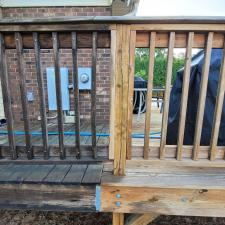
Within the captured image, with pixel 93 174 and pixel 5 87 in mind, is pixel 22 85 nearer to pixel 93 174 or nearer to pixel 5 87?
pixel 5 87

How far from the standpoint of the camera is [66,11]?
3.44 metres

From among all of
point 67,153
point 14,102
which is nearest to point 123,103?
point 67,153

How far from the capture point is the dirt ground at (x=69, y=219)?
2320mm

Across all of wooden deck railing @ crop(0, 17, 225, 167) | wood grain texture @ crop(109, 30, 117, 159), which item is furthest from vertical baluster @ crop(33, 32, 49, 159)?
wood grain texture @ crop(109, 30, 117, 159)

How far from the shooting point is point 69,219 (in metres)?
2.39

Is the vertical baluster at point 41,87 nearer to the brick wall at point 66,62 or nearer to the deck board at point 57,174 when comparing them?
the deck board at point 57,174

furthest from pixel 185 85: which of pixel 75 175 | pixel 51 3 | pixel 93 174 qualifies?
pixel 51 3

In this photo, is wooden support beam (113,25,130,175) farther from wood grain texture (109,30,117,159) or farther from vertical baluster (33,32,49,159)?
vertical baluster (33,32,49,159)

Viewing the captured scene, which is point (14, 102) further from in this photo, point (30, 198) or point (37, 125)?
point (30, 198)

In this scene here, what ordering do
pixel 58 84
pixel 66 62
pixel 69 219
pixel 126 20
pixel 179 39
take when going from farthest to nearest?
pixel 66 62 → pixel 69 219 → pixel 58 84 → pixel 179 39 → pixel 126 20

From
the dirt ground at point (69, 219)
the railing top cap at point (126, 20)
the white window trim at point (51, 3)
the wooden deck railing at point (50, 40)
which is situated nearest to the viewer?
the railing top cap at point (126, 20)

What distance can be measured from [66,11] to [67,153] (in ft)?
9.18

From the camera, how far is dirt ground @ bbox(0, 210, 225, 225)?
7.61 feet

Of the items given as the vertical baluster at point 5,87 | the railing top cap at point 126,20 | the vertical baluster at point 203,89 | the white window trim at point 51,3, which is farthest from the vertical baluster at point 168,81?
the white window trim at point 51,3
